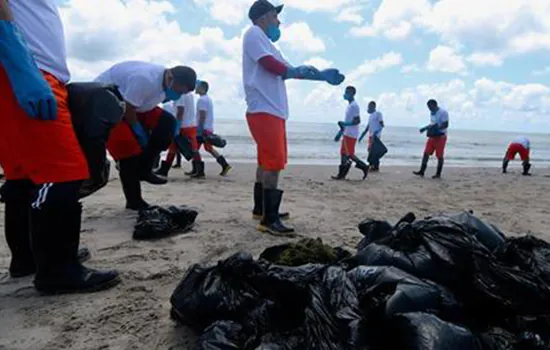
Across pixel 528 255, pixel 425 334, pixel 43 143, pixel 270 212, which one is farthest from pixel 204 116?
pixel 425 334

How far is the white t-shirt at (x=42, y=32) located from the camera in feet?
7.20

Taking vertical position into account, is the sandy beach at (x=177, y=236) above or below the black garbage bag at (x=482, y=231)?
below

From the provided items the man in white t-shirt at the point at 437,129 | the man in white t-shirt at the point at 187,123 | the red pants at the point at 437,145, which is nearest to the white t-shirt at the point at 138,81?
the man in white t-shirt at the point at 187,123

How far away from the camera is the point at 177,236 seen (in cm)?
359

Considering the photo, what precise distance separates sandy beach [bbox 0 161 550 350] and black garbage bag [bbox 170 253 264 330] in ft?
0.37

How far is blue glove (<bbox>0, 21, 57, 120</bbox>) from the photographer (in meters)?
1.94

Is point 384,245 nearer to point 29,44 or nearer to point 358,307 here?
point 358,307

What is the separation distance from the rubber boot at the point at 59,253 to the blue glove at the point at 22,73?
0.50 m

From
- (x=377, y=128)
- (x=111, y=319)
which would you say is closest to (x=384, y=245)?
(x=111, y=319)

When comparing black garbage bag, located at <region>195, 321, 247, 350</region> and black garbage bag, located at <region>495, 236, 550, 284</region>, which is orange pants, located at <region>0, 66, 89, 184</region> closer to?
black garbage bag, located at <region>195, 321, 247, 350</region>

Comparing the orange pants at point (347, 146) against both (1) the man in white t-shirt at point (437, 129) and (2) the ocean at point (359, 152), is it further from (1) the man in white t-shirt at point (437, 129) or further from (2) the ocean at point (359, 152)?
(2) the ocean at point (359, 152)

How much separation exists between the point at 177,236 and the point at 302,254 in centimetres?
157

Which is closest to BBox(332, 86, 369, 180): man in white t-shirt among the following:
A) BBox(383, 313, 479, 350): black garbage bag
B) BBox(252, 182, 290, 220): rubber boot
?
BBox(252, 182, 290, 220): rubber boot

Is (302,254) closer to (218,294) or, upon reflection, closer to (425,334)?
(218,294)
